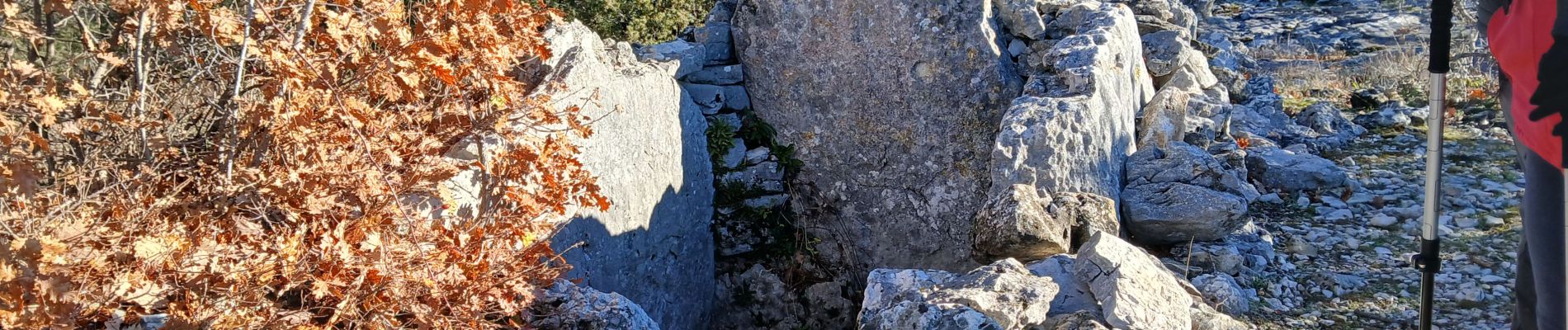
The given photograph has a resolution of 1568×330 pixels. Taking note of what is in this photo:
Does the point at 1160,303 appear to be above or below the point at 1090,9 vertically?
below

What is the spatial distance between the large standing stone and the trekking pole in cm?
67

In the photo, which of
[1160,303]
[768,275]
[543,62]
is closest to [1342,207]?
[1160,303]

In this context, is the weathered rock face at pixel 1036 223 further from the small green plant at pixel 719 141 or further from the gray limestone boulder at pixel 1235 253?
the small green plant at pixel 719 141

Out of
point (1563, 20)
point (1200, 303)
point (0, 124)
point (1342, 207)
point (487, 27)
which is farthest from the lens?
point (1342, 207)

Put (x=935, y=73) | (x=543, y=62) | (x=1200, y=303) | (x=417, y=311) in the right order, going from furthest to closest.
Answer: (x=935, y=73) < (x=543, y=62) < (x=1200, y=303) < (x=417, y=311)

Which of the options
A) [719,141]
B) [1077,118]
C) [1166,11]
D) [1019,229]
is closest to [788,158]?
[719,141]

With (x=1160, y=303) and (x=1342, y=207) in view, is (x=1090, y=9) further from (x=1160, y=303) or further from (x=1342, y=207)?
(x=1160, y=303)

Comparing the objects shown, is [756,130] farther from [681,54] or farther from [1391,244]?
[1391,244]

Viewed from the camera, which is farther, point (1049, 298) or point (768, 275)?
point (768, 275)

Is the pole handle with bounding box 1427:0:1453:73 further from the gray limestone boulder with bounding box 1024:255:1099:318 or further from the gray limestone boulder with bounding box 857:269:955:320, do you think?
the gray limestone boulder with bounding box 857:269:955:320

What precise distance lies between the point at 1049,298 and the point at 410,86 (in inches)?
91.3

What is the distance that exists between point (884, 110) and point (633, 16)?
170 inches

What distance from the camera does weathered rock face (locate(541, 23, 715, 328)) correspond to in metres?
4.23

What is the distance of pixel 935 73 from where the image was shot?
517 centimetres
